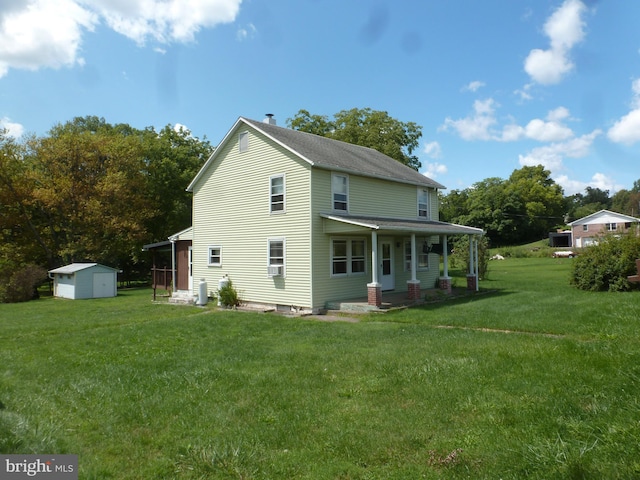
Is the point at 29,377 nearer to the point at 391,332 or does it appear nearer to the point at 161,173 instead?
the point at 391,332

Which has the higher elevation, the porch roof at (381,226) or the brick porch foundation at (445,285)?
the porch roof at (381,226)

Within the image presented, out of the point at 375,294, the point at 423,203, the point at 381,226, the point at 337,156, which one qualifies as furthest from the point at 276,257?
the point at 423,203

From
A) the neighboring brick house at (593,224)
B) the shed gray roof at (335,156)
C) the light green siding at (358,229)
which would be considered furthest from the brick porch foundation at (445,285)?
the neighboring brick house at (593,224)

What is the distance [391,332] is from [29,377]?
7.15 m

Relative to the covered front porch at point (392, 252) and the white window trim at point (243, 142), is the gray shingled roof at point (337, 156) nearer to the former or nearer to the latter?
the white window trim at point (243, 142)

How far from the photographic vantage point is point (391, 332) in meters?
10.4

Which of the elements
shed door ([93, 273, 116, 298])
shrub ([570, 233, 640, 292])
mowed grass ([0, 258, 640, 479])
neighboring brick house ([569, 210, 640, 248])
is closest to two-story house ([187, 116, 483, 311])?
shrub ([570, 233, 640, 292])

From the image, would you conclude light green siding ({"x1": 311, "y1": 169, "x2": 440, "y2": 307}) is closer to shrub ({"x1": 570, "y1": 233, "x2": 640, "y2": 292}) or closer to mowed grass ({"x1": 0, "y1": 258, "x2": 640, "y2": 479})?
mowed grass ({"x1": 0, "y1": 258, "x2": 640, "y2": 479})

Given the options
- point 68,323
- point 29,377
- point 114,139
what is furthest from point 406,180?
point 114,139

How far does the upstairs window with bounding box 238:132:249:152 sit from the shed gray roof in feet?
1.50

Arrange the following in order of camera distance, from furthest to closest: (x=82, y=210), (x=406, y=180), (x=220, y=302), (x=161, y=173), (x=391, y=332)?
(x=161, y=173)
(x=82, y=210)
(x=406, y=180)
(x=220, y=302)
(x=391, y=332)

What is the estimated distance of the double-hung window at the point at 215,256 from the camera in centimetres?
1967

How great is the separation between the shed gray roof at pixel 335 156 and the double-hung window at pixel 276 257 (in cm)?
335

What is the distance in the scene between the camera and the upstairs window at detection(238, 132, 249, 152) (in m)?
18.2
